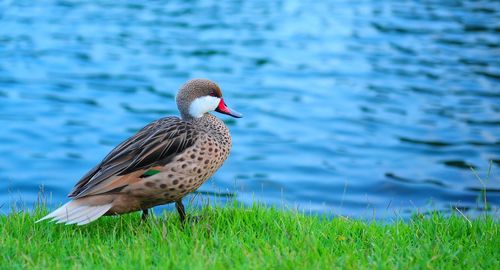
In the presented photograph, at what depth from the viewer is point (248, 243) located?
5176mm

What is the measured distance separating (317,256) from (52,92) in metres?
9.83

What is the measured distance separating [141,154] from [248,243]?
90cm

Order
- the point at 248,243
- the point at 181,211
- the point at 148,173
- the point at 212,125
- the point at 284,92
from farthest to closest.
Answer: the point at 284,92
the point at 212,125
the point at 181,211
the point at 148,173
the point at 248,243

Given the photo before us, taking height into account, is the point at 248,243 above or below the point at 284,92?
A: below

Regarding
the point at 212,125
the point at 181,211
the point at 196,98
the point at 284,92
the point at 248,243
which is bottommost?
the point at 248,243

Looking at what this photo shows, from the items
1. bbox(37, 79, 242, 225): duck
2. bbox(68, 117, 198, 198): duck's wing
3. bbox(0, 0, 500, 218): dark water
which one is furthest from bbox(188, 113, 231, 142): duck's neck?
bbox(0, 0, 500, 218): dark water

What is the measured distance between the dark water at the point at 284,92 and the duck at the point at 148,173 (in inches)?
62.3

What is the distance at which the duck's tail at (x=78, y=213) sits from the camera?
17.0 feet

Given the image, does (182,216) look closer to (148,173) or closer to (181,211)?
(181,211)

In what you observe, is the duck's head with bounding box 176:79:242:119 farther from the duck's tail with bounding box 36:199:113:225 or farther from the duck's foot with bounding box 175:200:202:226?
the duck's tail with bounding box 36:199:113:225

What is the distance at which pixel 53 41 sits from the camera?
56.0 ft

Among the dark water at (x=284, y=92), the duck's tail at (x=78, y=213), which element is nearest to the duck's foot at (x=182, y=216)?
the duck's tail at (x=78, y=213)

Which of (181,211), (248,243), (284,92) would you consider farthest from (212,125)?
(284,92)

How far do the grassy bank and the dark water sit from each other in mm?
1167
